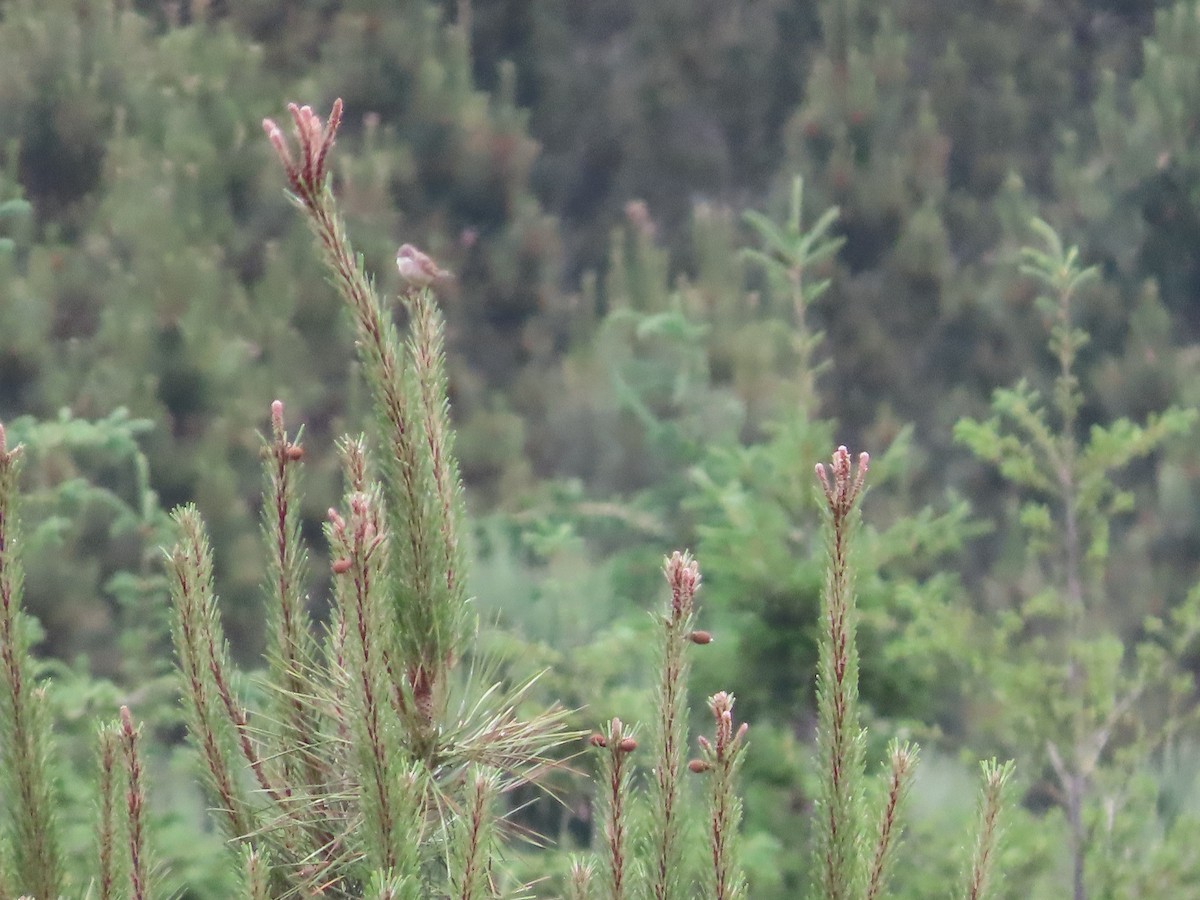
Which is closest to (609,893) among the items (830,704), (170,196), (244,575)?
(830,704)

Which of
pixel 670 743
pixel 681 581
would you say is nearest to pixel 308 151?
pixel 681 581

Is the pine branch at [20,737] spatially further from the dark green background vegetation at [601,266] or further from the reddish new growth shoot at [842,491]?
the dark green background vegetation at [601,266]

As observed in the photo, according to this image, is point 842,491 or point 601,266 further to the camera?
point 601,266

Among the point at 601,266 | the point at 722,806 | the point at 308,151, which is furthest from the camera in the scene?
the point at 601,266

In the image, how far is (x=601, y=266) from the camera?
4.27 m

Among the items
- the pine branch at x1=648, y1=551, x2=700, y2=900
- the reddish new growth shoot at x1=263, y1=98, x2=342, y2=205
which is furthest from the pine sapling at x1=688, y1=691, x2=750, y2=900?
the reddish new growth shoot at x1=263, y1=98, x2=342, y2=205

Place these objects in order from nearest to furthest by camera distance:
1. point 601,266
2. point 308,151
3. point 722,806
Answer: point 308,151 → point 722,806 → point 601,266

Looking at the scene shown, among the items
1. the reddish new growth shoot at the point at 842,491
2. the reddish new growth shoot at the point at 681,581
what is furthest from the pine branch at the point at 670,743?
the reddish new growth shoot at the point at 842,491

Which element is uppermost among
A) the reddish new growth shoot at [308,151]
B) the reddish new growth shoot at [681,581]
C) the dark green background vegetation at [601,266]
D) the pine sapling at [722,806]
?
the dark green background vegetation at [601,266]

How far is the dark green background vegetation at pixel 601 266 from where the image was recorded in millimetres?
3482

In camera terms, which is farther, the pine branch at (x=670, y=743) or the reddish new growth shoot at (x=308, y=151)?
the pine branch at (x=670, y=743)

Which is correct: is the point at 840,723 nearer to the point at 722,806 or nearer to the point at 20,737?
the point at 722,806

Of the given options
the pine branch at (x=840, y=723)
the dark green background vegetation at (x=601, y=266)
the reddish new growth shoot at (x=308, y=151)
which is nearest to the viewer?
the reddish new growth shoot at (x=308, y=151)

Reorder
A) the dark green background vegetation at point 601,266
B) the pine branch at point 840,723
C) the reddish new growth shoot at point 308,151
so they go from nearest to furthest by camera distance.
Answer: the reddish new growth shoot at point 308,151 → the pine branch at point 840,723 → the dark green background vegetation at point 601,266
